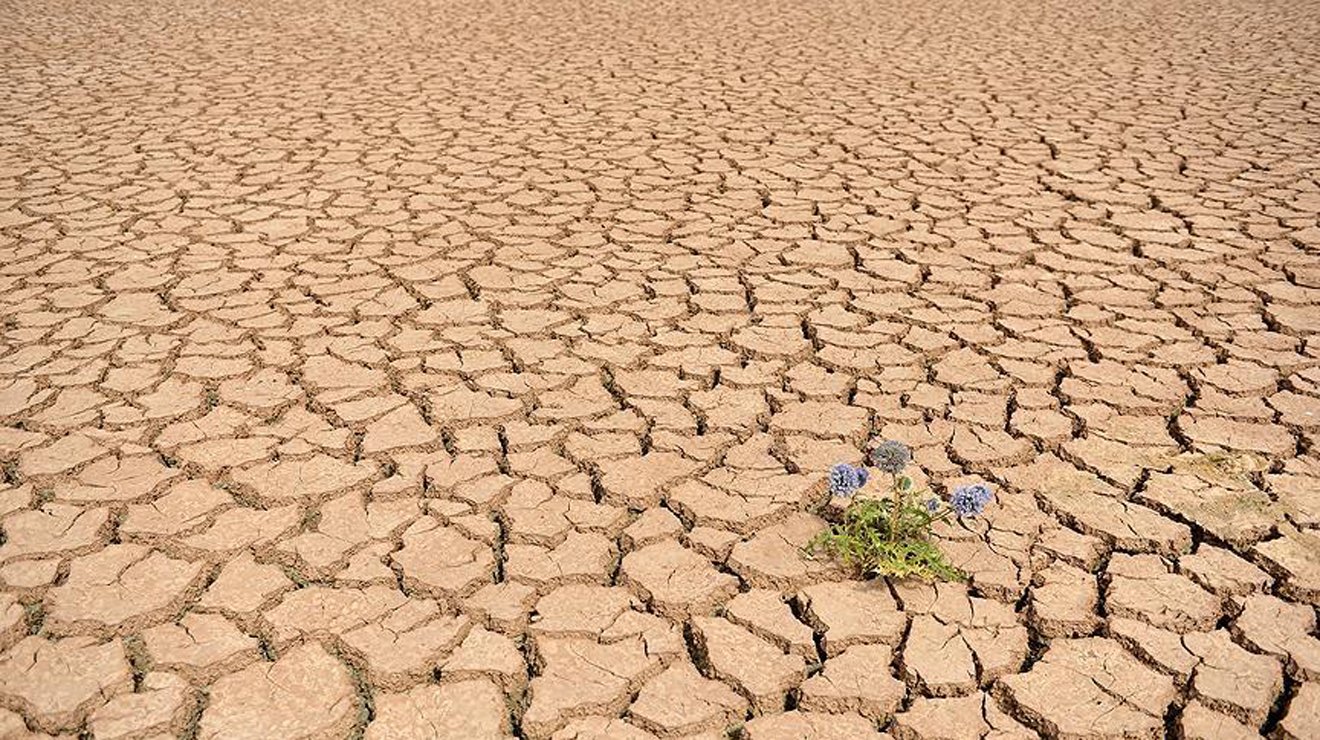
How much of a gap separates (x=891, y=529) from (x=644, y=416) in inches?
30.5

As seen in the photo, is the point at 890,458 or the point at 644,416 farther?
the point at 644,416

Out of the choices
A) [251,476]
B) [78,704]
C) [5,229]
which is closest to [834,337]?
[251,476]

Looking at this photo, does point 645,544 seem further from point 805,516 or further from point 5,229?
point 5,229

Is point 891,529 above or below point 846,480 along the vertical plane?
below

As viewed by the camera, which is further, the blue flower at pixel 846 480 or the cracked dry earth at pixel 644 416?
the blue flower at pixel 846 480

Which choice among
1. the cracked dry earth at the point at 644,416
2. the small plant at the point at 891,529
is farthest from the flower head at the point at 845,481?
the cracked dry earth at the point at 644,416

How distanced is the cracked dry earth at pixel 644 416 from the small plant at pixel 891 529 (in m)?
0.05

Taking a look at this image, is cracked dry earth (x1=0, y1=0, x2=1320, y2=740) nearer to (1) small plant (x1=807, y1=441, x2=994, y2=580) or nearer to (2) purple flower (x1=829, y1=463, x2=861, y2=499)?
(1) small plant (x1=807, y1=441, x2=994, y2=580)

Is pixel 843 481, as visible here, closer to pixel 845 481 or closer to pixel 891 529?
pixel 845 481

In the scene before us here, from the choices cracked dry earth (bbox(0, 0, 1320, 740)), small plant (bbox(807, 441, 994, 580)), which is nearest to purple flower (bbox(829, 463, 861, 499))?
small plant (bbox(807, 441, 994, 580))

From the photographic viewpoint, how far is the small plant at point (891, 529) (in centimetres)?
214

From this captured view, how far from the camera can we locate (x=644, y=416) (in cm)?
276

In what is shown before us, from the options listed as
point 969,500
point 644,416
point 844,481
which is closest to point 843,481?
point 844,481

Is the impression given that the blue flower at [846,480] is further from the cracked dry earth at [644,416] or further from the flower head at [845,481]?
the cracked dry earth at [644,416]
